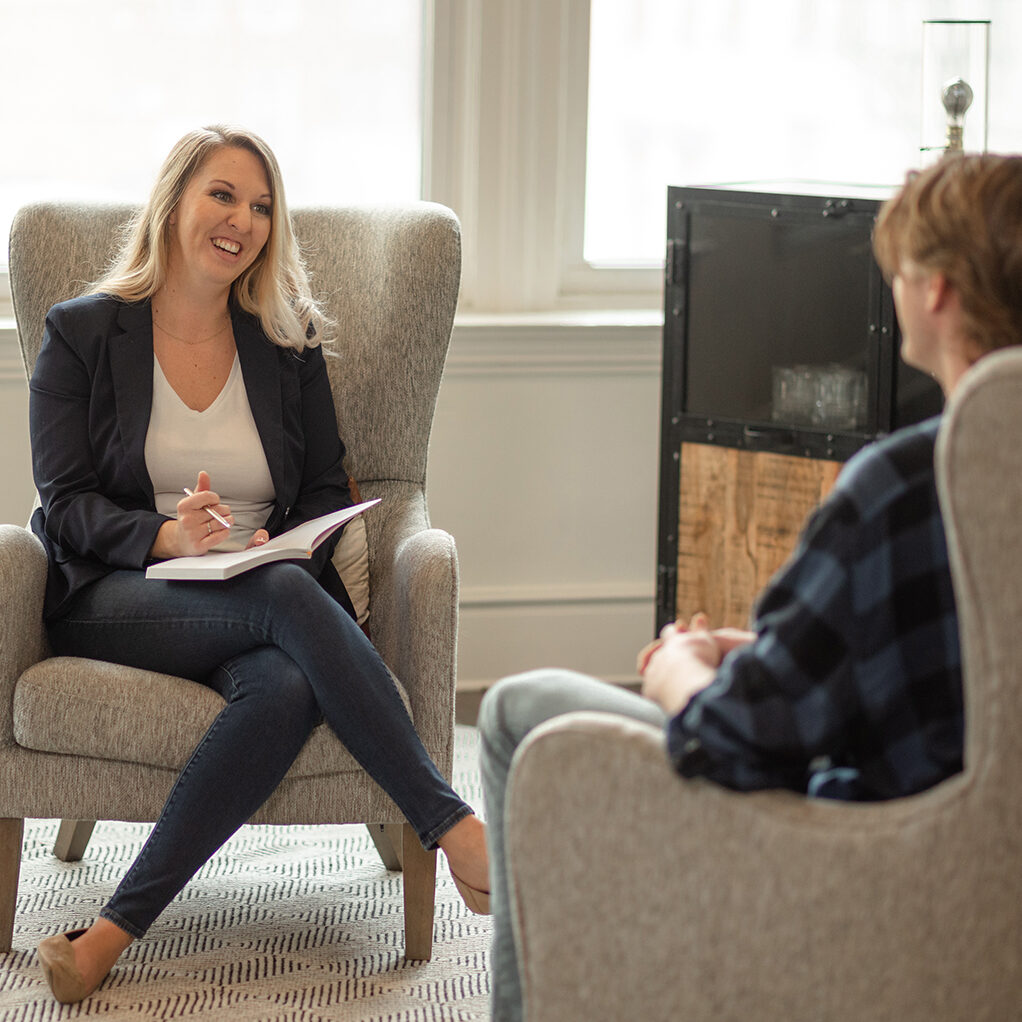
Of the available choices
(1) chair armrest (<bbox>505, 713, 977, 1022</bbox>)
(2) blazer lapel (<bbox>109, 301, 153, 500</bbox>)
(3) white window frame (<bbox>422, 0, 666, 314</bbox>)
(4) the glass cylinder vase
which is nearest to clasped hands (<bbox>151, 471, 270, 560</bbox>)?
(2) blazer lapel (<bbox>109, 301, 153, 500</bbox>)

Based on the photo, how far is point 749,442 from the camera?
2754 millimetres

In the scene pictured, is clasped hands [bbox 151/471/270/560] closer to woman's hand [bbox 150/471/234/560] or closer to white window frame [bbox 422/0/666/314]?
woman's hand [bbox 150/471/234/560]

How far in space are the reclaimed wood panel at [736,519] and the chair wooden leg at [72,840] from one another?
1221 millimetres

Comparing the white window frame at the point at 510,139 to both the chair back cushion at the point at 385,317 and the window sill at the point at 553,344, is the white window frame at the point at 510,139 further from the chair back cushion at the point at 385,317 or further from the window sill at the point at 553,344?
the chair back cushion at the point at 385,317

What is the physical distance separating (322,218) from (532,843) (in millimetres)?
1580

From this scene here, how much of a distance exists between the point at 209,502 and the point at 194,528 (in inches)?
1.8

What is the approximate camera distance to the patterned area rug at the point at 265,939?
1892 millimetres

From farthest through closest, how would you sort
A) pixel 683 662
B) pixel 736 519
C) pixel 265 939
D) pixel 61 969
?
pixel 736 519, pixel 265 939, pixel 61 969, pixel 683 662

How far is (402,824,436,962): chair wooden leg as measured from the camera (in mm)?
2002

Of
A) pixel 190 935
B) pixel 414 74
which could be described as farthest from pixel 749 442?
pixel 190 935

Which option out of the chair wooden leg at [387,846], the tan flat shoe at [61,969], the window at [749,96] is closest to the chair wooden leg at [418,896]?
the chair wooden leg at [387,846]

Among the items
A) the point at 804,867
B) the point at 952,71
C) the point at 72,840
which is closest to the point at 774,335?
the point at 952,71

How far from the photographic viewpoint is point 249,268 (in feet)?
7.70

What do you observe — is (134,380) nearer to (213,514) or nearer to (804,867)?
(213,514)
